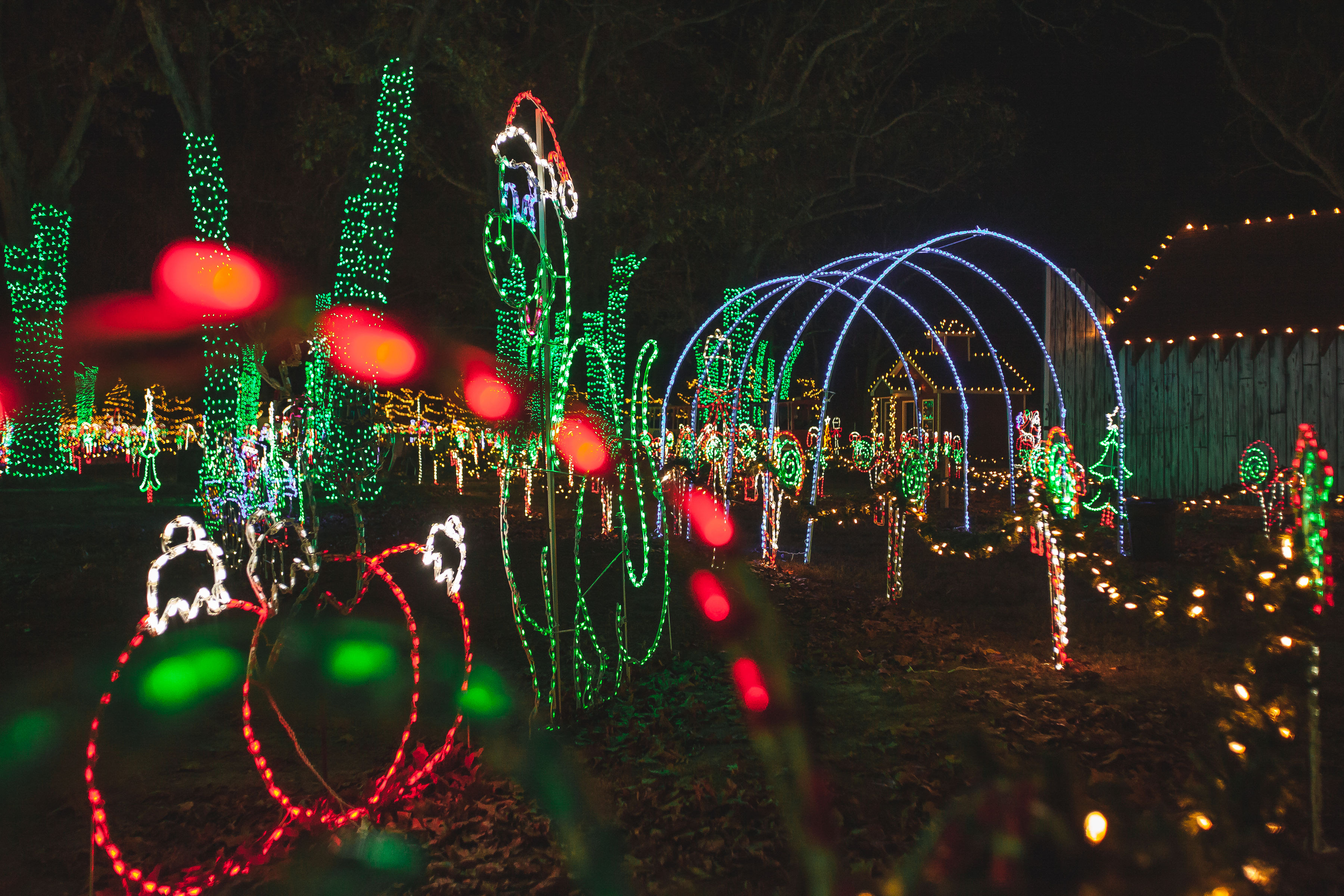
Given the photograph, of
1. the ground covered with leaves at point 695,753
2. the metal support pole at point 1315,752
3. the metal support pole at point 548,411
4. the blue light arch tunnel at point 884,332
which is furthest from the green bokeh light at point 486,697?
the blue light arch tunnel at point 884,332

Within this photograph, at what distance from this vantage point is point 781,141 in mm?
20562

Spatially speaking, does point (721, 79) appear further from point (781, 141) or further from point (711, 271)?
point (711, 271)

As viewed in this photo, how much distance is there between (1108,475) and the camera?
15375 mm

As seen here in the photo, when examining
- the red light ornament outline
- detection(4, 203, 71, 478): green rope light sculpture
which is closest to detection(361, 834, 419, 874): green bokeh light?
the red light ornament outline

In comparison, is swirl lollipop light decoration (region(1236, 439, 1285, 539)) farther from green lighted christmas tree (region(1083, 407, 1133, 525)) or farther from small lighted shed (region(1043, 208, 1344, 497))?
green lighted christmas tree (region(1083, 407, 1133, 525))

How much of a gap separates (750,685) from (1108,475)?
1161 centimetres

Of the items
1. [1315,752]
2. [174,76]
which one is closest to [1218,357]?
[1315,752]

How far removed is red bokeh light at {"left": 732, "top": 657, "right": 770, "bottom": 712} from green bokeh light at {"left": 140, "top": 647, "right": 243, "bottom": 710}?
3.32m

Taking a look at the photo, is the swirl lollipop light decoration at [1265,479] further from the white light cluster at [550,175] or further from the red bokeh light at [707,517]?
the white light cluster at [550,175]

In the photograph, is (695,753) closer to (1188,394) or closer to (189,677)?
(189,677)

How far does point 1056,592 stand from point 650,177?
1362 cm

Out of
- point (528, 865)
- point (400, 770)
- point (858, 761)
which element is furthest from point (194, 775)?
point (858, 761)

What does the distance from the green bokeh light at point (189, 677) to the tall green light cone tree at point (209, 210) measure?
7419mm

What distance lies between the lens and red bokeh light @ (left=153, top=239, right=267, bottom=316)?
13320 mm
